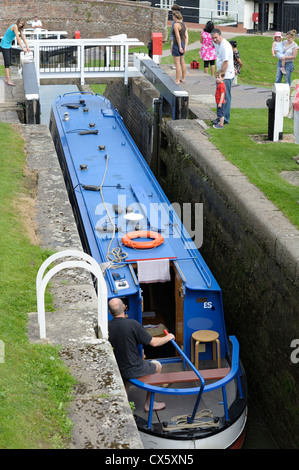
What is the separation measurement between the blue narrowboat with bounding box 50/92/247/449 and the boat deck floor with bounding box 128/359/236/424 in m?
0.01

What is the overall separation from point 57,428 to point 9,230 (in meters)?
4.19

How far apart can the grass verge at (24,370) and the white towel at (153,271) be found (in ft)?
4.94

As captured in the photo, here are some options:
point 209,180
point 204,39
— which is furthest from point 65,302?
point 204,39

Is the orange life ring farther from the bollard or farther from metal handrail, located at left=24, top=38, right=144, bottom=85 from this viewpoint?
metal handrail, located at left=24, top=38, right=144, bottom=85

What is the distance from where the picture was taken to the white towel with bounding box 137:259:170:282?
32.6ft

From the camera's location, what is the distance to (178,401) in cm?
923

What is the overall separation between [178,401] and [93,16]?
29659 mm

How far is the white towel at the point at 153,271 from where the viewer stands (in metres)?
9.93

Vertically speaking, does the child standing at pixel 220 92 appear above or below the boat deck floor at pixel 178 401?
above

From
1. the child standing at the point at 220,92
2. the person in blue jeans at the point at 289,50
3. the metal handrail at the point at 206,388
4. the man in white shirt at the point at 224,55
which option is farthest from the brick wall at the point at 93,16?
the metal handrail at the point at 206,388

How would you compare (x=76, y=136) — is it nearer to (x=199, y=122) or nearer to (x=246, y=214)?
(x=199, y=122)

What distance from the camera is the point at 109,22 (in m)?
35.9

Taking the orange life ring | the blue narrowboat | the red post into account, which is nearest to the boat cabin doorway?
the blue narrowboat
